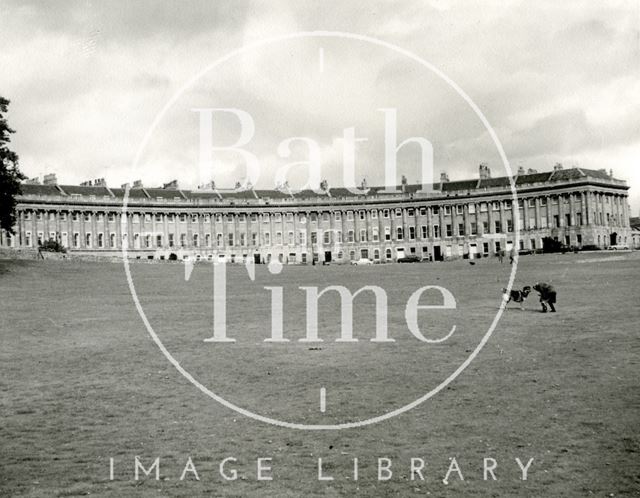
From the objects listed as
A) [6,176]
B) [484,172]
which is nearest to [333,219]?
[484,172]

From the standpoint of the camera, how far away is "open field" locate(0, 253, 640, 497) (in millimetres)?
8578

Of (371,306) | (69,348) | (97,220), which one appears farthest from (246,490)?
(97,220)

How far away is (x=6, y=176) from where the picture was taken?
47.2 m

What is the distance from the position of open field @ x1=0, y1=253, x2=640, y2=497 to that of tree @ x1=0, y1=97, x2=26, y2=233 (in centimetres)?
2687

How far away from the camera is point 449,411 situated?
37.1 ft

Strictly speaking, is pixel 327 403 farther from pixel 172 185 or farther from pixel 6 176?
pixel 172 185

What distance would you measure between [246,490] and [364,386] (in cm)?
528

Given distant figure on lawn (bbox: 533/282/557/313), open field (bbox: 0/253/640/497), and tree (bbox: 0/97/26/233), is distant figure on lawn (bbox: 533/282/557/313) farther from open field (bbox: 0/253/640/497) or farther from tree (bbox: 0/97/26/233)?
tree (bbox: 0/97/26/233)

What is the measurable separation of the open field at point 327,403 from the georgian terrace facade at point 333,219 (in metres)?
84.9

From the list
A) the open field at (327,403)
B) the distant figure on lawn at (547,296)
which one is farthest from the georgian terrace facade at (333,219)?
the open field at (327,403)

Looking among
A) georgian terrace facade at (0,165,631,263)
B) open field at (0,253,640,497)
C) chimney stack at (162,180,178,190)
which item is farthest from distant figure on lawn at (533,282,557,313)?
chimney stack at (162,180,178,190)

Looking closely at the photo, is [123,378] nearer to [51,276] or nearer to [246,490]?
[246,490]

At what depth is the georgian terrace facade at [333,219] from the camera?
341 feet

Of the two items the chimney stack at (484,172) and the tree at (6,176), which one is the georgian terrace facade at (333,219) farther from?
the tree at (6,176)
